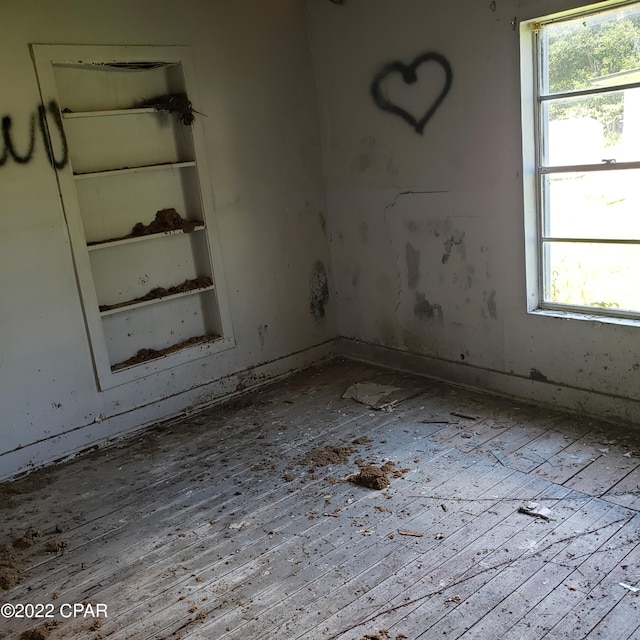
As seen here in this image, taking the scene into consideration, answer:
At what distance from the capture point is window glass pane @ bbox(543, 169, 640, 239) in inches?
128

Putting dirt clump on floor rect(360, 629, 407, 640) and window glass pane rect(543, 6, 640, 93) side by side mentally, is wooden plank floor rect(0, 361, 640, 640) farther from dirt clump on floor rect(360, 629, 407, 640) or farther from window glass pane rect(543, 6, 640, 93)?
window glass pane rect(543, 6, 640, 93)

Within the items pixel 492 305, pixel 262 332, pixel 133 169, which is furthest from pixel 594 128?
pixel 133 169

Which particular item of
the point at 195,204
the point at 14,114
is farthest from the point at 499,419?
the point at 14,114

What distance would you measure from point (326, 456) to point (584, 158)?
2.11 m

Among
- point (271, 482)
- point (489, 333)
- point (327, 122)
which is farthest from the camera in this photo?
point (327, 122)

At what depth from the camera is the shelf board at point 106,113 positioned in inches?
144

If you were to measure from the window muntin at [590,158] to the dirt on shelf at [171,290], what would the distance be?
2.17 metres

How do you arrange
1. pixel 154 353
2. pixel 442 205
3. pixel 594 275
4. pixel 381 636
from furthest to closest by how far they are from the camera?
pixel 154 353, pixel 442 205, pixel 594 275, pixel 381 636

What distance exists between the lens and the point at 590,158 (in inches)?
132

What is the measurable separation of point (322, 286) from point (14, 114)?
94.7 inches

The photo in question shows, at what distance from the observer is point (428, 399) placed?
4082mm

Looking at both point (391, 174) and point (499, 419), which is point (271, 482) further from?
point (391, 174)

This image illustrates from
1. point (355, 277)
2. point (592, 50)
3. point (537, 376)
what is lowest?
point (537, 376)

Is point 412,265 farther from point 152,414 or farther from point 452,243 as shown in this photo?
point 152,414
